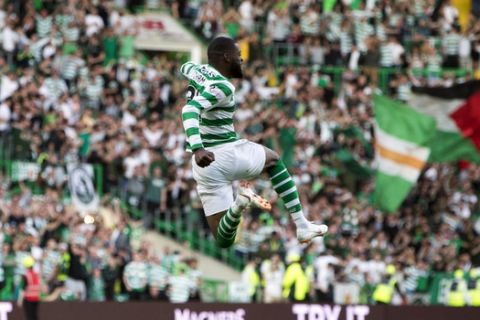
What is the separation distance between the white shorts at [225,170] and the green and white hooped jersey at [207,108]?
10cm

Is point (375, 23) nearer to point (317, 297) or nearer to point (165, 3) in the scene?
point (165, 3)

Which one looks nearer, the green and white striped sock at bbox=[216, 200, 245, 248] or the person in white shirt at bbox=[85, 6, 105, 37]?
the green and white striped sock at bbox=[216, 200, 245, 248]

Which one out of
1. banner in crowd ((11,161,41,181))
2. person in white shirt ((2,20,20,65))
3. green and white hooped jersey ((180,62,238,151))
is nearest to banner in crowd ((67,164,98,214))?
banner in crowd ((11,161,41,181))

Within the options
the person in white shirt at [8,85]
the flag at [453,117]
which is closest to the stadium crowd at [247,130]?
the person in white shirt at [8,85]

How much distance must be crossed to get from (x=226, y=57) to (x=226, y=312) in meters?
8.15

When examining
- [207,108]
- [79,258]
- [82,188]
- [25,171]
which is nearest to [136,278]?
[79,258]

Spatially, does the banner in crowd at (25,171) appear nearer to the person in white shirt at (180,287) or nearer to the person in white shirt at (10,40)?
the person in white shirt at (10,40)

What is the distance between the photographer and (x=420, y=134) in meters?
27.2

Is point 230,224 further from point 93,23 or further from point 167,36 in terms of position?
point 167,36

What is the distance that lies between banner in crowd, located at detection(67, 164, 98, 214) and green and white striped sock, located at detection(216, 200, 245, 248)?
1169 centimetres

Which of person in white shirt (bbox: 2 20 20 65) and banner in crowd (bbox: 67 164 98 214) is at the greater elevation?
person in white shirt (bbox: 2 20 20 65)

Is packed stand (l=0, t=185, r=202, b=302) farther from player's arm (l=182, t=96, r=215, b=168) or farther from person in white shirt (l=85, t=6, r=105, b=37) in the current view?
player's arm (l=182, t=96, r=215, b=168)

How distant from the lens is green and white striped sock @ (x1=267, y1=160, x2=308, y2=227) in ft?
46.9

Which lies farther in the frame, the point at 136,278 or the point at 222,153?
the point at 136,278
